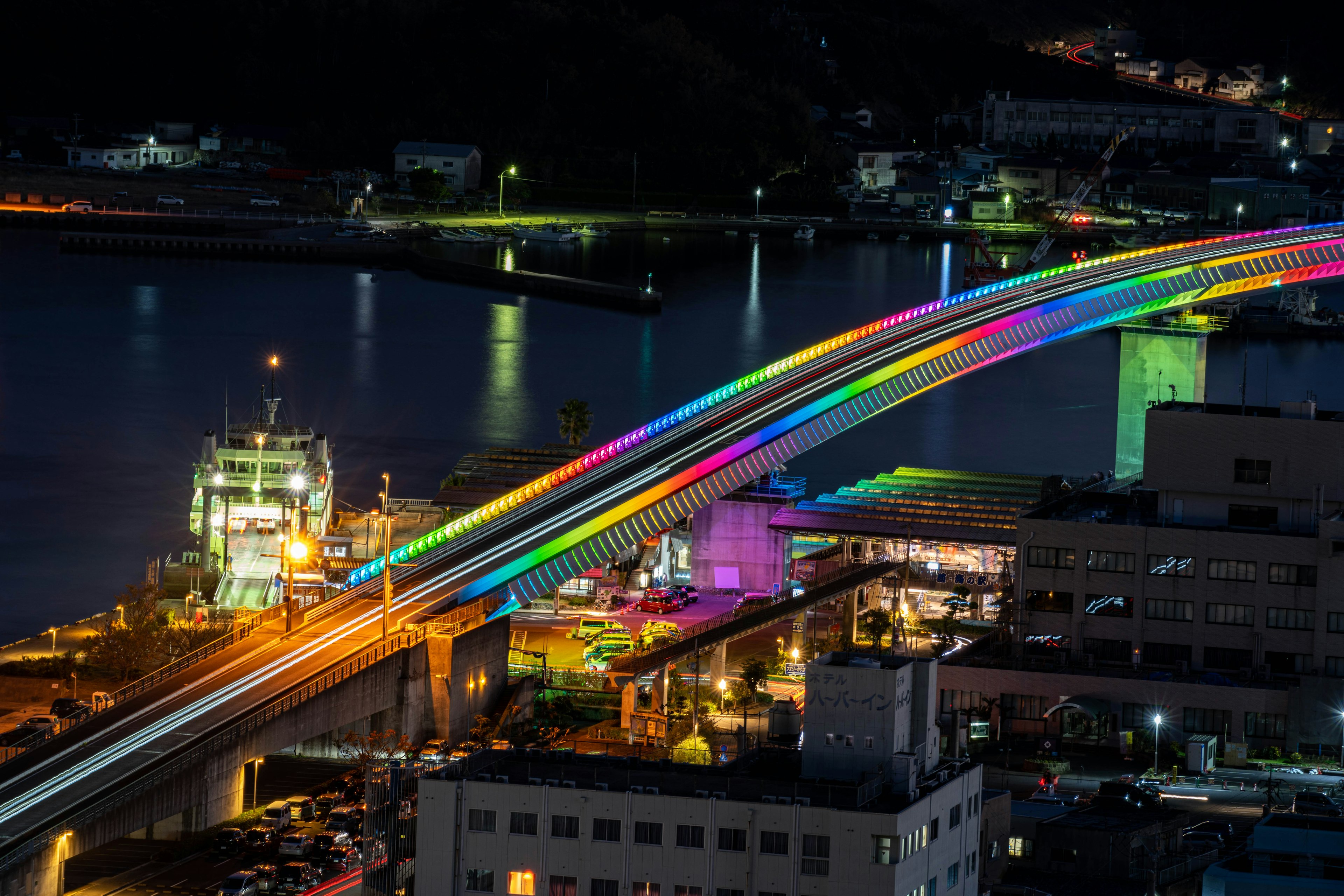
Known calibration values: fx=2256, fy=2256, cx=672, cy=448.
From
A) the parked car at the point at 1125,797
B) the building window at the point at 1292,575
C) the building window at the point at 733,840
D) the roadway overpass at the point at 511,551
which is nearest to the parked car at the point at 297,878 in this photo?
the roadway overpass at the point at 511,551

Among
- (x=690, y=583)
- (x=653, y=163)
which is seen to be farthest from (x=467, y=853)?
(x=653, y=163)

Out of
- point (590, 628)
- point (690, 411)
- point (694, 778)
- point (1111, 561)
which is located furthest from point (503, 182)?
point (694, 778)

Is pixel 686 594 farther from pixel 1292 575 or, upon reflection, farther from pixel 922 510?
pixel 1292 575

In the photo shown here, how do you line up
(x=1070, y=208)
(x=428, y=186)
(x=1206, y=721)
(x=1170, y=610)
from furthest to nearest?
(x=1070, y=208), (x=428, y=186), (x=1170, y=610), (x=1206, y=721)

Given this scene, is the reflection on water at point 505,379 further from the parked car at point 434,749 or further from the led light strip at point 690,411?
→ the parked car at point 434,749

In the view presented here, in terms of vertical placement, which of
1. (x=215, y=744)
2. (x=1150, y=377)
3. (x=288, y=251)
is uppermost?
(x=288, y=251)

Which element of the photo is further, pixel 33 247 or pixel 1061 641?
pixel 33 247

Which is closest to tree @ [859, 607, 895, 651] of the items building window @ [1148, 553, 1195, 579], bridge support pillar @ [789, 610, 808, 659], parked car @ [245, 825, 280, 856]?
bridge support pillar @ [789, 610, 808, 659]

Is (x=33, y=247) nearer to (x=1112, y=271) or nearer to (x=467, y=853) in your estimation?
(x=1112, y=271)
